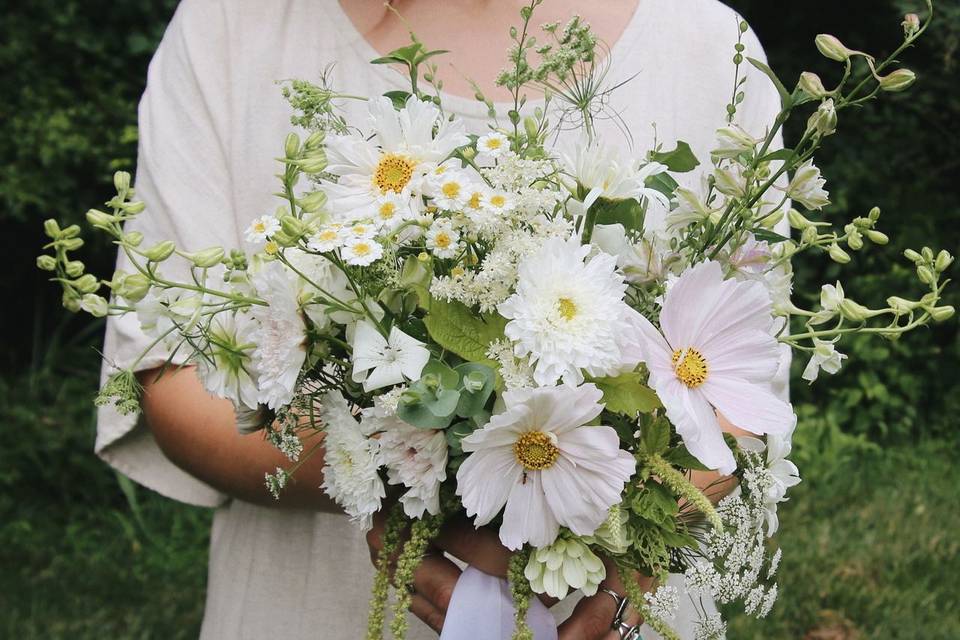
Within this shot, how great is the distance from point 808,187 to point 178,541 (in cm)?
409

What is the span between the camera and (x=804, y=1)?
19.2 ft

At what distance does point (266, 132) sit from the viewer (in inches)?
72.6

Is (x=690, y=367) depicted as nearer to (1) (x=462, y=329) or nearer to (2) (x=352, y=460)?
(1) (x=462, y=329)

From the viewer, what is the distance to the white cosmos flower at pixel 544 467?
119 cm

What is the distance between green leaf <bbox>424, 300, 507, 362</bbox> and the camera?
1240 millimetres

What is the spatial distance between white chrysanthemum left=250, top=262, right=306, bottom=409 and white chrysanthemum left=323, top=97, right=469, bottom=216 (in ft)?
0.34

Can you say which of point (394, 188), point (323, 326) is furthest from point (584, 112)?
point (323, 326)

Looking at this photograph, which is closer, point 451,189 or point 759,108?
point 451,189

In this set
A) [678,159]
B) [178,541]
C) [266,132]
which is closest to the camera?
[678,159]

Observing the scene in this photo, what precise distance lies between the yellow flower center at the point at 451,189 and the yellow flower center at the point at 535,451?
0.26 metres

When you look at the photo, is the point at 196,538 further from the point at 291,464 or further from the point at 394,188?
the point at 394,188

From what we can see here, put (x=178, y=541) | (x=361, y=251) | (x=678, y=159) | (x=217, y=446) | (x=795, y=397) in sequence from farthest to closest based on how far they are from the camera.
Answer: (x=795, y=397), (x=178, y=541), (x=217, y=446), (x=678, y=159), (x=361, y=251)

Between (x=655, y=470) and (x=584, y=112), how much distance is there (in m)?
0.43

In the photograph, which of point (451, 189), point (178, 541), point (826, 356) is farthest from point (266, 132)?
point (178, 541)
